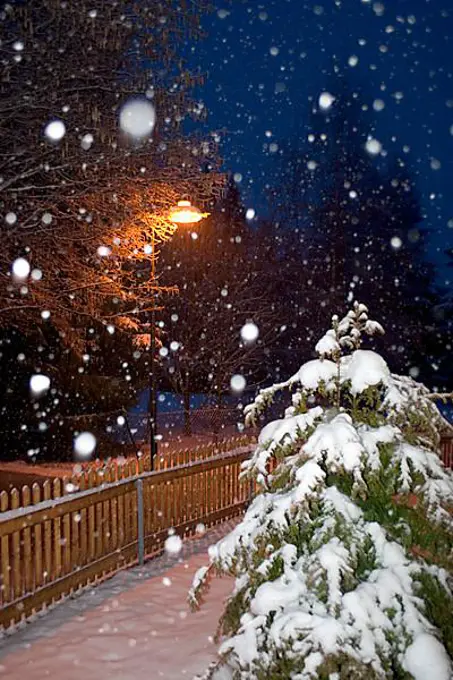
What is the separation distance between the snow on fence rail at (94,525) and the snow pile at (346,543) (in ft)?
7.54

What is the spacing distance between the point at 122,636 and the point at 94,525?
5.08ft

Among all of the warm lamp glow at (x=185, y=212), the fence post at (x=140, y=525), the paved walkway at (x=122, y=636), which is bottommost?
the paved walkway at (x=122, y=636)

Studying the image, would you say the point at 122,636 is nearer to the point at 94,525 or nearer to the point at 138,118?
the point at 94,525

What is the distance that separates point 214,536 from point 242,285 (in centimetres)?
1223

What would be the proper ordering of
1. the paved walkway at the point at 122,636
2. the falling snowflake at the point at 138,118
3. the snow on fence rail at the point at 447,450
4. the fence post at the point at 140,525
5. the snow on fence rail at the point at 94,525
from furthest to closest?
the snow on fence rail at the point at 447,450
the falling snowflake at the point at 138,118
the fence post at the point at 140,525
the snow on fence rail at the point at 94,525
the paved walkway at the point at 122,636

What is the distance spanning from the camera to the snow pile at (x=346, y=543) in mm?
2684

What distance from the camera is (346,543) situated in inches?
116

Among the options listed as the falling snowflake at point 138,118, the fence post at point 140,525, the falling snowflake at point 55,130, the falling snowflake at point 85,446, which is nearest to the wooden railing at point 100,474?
the fence post at point 140,525

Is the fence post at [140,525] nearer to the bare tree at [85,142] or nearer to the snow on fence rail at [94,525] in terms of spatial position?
the snow on fence rail at [94,525]

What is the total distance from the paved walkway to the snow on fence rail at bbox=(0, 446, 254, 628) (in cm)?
24

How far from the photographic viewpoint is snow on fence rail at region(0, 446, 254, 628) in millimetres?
5172

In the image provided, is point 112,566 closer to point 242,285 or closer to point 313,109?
point 242,285

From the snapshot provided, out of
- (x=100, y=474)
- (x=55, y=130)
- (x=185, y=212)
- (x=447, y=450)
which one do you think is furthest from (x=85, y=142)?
(x=447, y=450)

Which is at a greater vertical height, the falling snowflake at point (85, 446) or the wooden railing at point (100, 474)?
the falling snowflake at point (85, 446)
